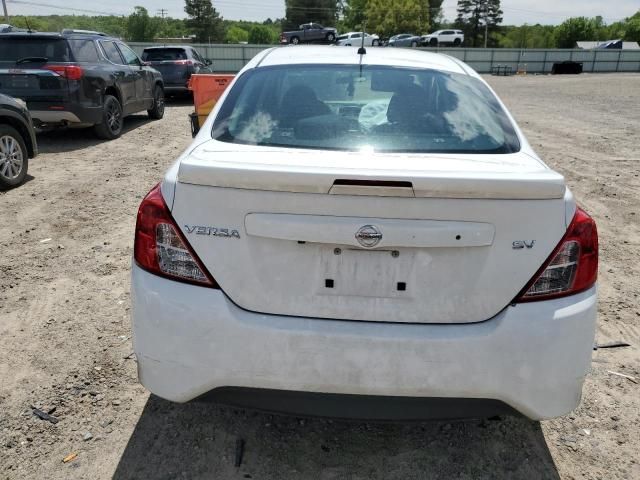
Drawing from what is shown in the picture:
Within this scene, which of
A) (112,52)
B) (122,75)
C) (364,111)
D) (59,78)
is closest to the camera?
(364,111)

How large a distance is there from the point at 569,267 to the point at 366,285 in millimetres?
754

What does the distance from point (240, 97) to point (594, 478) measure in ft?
8.01

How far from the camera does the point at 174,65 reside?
1580 centimetres

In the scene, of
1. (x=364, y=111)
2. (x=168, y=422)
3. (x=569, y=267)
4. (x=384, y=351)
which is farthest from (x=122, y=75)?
(x=569, y=267)

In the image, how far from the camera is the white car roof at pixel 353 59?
3.05 metres

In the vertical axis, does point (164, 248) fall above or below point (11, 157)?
above

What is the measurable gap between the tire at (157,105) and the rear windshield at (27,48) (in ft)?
11.6

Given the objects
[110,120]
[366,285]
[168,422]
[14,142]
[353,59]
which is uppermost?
[353,59]

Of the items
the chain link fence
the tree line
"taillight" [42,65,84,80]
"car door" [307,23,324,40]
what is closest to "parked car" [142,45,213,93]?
"taillight" [42,65,84,80]

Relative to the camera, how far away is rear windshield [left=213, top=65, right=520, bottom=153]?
2.30 metres

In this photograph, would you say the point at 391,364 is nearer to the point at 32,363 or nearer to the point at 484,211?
the point at 484,211

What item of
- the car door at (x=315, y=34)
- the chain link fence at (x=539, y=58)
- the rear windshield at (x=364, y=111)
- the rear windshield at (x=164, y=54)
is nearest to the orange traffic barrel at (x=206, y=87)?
the rear windshield at (x=364, y=111)

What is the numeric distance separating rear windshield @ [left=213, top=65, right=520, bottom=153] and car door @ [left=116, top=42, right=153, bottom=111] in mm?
9064

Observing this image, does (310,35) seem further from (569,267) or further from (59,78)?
(569,267)
